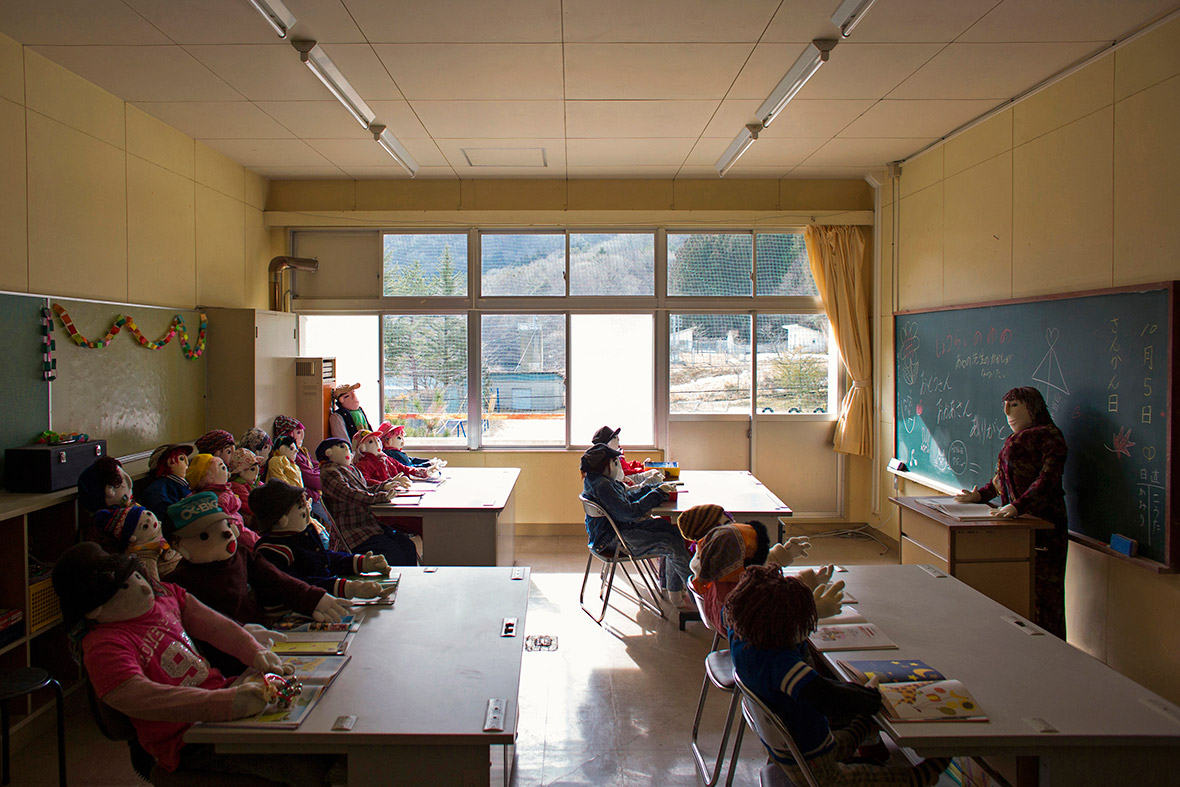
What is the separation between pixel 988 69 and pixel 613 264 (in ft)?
9.84

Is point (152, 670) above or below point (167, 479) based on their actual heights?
below

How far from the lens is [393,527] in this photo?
3.87 meters

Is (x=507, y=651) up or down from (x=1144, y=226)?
down

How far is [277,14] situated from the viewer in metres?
2.61

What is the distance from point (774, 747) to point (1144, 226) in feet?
9.42

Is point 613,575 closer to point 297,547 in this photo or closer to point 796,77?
point 297,547

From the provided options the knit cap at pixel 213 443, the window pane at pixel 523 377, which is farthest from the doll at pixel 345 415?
the knit cap at pixel 213 443

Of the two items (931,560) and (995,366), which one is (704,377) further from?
(931,560)

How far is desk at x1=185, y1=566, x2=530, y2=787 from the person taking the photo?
1501 mm

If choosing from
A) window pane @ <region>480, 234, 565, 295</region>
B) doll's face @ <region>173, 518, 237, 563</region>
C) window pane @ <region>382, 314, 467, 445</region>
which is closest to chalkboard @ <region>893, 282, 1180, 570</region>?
window pane @ <region>480, 234, 565, 295</region>

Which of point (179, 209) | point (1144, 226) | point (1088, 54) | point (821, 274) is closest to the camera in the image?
point (1144, 226)

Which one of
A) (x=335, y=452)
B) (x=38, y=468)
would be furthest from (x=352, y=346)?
(x=38, y=468)

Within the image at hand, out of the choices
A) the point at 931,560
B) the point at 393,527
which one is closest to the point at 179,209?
the point at 393,527

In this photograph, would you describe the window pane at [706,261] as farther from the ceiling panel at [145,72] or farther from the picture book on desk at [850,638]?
the picture book on desk at [850,638]
